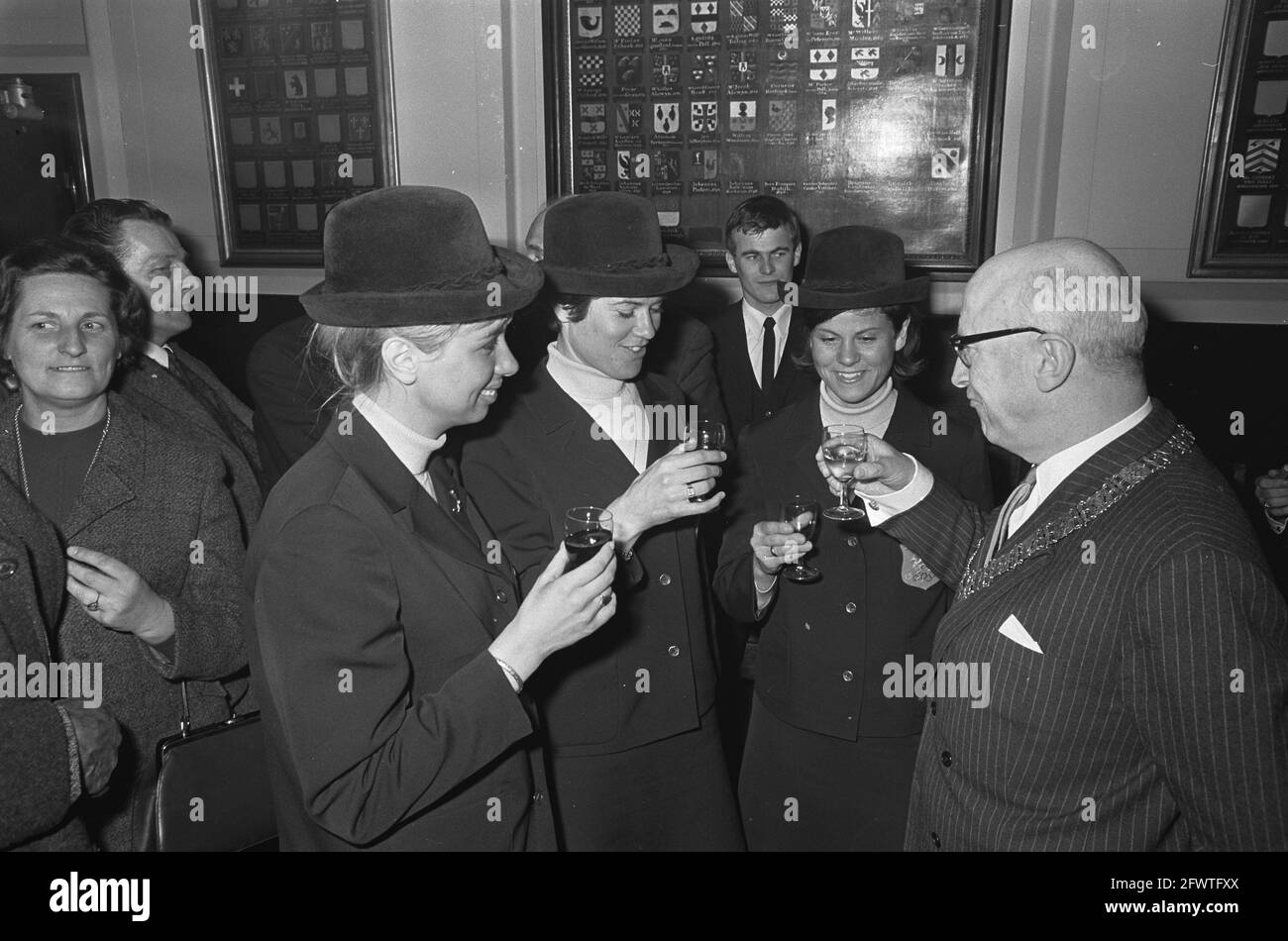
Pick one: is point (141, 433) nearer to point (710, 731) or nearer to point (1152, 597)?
point (710, 731)

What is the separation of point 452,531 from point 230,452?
5.00ft

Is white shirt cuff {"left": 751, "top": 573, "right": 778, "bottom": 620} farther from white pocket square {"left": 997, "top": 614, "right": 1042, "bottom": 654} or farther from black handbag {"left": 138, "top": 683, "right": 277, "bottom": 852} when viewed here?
black handbag {"left": 138, "top": 683, "right": 277, "bottom": 852}

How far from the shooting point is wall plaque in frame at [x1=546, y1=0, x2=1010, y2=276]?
4.64m

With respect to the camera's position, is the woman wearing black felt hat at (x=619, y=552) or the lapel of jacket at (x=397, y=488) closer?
the lapel of jacket at (x=397, y=488)

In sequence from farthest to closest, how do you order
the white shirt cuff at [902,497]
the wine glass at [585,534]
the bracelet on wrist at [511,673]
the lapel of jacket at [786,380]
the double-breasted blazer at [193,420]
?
1. the lapel of jacket at [786,380]
2. the double-breasted blazer at [193,420]
3. the white shirt cuff at [902,497]
4. the wine glass at [585,534]
5. the bracelet on wrist at [511,673]

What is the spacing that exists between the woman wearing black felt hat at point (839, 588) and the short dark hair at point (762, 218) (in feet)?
5.49

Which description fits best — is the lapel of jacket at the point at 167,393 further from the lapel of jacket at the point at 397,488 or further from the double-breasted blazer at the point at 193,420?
the lapel of jacket at the point at 397,488

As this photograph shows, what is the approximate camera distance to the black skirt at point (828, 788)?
2.48 metres

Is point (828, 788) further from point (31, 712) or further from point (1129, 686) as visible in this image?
point (31, 712)

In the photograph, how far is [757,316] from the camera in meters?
4.50

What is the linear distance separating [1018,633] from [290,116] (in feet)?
17.6

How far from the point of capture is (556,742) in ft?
7.83

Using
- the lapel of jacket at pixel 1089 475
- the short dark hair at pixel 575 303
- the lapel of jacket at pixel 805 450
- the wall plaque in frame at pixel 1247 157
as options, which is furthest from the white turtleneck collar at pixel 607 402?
the wall plaque in frame at pixel 1247 157
